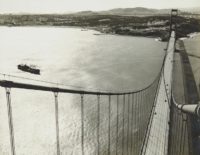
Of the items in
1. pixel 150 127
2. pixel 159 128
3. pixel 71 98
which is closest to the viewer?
pixel 159 128

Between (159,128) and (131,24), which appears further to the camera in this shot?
(131,24)

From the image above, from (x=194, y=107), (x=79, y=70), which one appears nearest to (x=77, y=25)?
(x=79, y=70)

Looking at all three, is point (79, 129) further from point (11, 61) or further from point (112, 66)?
point (11, 61)

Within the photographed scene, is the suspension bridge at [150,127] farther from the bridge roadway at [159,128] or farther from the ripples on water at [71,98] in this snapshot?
the ripples on water at [71,98]


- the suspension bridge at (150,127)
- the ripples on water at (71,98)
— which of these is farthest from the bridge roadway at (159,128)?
the ripples on water at (71,98)

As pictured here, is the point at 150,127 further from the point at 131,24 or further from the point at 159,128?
the point at 131,24

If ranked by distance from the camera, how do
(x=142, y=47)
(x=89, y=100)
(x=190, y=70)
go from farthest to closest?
(x=142, y=47), (x=190, y=70), (x=89, y=100)

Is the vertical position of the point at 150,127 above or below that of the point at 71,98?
above

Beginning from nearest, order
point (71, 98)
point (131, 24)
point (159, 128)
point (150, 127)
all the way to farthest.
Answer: point (159, 128)
point (150, 127)
point (71, 98)
point (131, 24)

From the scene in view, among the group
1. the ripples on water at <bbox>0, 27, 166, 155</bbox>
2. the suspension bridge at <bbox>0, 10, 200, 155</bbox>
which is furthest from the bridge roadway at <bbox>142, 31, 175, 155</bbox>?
the ripples on water at <bbox>0, 27, 166, 155</bbox>

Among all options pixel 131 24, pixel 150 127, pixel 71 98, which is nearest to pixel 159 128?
pixel 150 127

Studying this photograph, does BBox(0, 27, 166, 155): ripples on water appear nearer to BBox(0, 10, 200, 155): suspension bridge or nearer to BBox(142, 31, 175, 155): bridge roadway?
BBox(0, 10, 200, 155): suspension bridge
